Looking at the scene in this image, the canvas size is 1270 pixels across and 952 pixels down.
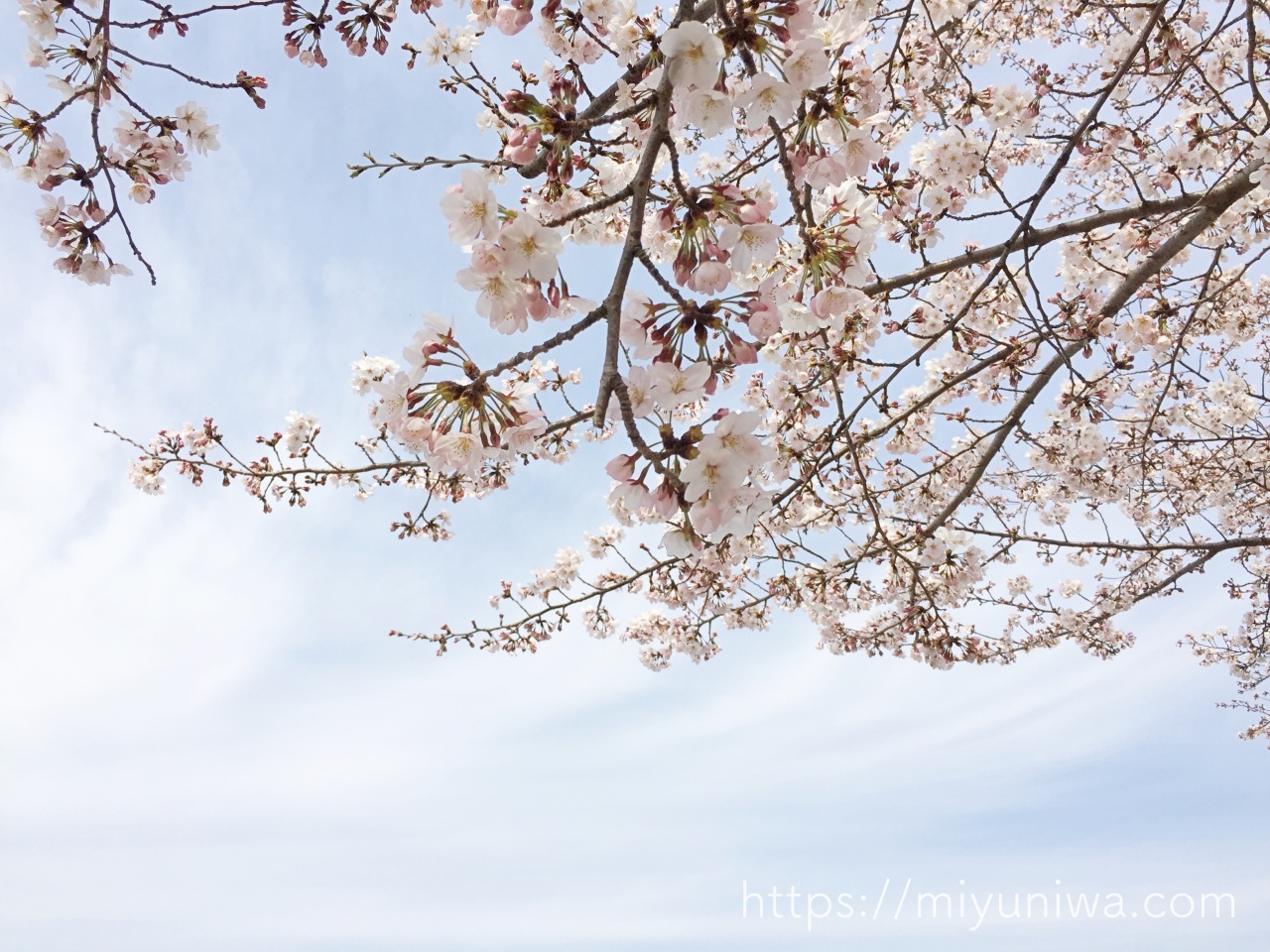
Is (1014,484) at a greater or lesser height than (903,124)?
lesser

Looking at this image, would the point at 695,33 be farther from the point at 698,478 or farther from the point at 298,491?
the point at 298,491

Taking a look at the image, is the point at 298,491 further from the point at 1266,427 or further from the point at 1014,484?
the point at 1266,427

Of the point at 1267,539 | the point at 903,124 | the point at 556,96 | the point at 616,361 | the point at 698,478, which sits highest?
the point at 903,124

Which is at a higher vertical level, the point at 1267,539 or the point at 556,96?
the point at 1267,539

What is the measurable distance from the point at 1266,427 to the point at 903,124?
13.6 feet

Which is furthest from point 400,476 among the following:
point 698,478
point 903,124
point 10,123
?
point 903,124

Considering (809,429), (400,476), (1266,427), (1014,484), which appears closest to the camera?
(400,476)

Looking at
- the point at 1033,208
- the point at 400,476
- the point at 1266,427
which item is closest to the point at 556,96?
the point at 1033,208

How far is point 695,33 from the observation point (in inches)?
56.2

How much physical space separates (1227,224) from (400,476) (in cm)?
546

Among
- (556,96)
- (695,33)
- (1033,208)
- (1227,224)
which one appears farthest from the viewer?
(1227,224)

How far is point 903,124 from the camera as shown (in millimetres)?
4781

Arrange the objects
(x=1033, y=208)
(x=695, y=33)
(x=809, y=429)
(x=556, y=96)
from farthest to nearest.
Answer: (x=809, y=429) < (x=1033, y=208) < (x=556, y=96) < (x=695, y=33)

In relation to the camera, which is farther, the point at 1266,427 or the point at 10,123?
the point at 1266,427
